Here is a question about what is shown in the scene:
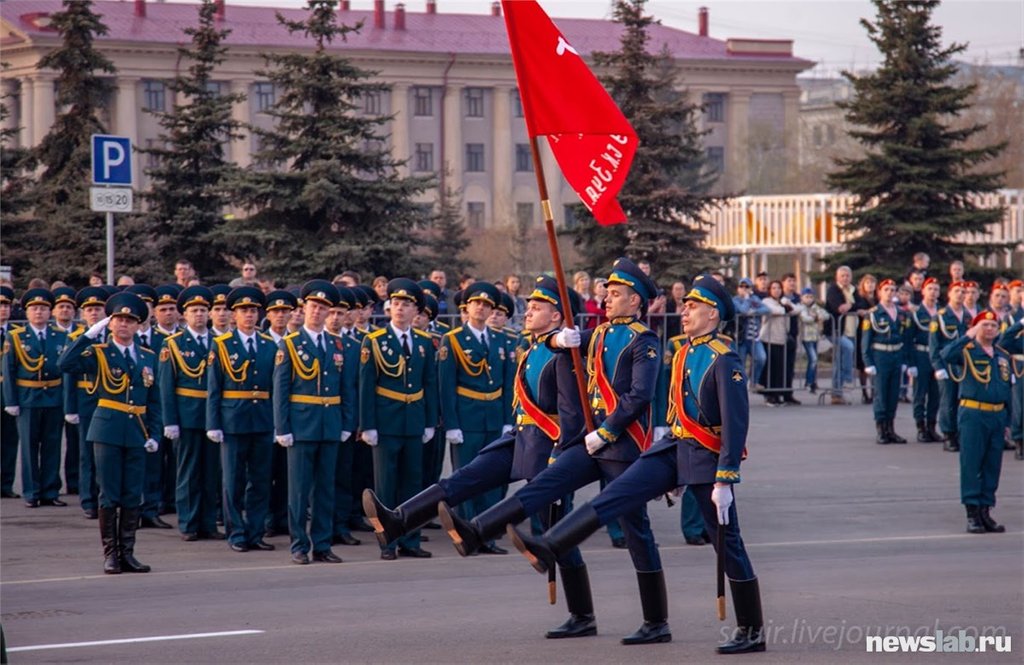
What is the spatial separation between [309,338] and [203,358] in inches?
54.9

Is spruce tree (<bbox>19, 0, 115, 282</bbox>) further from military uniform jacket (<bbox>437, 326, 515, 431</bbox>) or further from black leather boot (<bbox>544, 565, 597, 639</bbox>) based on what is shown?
black leather boot (<bbox>544, 565, 597, 639</bbox>)

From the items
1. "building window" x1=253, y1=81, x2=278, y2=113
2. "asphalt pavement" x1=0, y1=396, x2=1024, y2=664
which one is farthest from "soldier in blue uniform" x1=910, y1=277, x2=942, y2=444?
"building window" x1=253, y1=81, x2=278, y2=113

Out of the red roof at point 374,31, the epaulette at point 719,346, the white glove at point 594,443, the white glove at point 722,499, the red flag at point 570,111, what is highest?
the red roof at point 374,31

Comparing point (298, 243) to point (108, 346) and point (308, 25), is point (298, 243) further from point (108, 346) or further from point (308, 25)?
point (108, 346)

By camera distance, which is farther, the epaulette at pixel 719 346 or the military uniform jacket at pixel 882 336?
the military uniform jacket at pixel 882 336

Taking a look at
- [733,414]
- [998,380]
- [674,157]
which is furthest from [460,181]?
[733,414]

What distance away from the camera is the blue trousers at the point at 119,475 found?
12414mm

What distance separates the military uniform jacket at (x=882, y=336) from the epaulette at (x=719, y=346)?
12860mm

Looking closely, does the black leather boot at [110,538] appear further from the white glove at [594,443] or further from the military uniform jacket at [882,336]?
the military uniform jacket at [882,336]

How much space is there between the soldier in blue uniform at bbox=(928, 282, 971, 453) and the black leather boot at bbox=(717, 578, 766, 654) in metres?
10.6

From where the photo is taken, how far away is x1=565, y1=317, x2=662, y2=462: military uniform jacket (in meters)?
9.76

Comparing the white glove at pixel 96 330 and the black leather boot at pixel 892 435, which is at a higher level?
the white glove at pixel 96 330

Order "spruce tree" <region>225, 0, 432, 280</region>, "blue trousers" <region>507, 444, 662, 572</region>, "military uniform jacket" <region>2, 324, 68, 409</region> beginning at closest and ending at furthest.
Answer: "blue trousers" <region>507, 444, 662, 572</region>, "military uniform jacket" <region>2, 324, 68, 409</region>, "spruce tree" <region>225, 0, 432, 280</region>

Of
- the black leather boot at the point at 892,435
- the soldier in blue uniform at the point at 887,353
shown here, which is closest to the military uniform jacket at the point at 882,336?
the soldier in blue uniform at the point at 887,353
